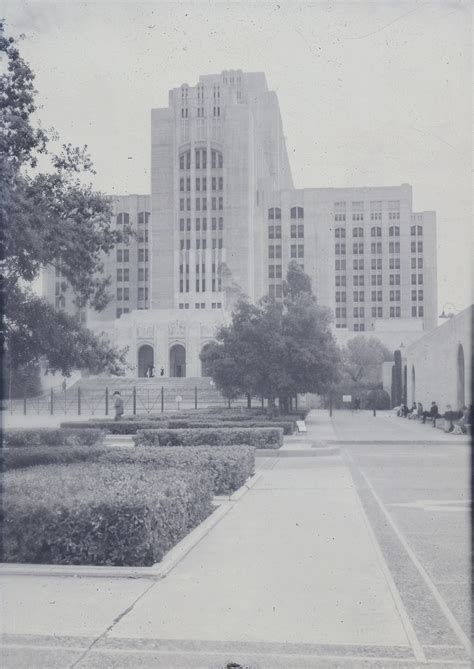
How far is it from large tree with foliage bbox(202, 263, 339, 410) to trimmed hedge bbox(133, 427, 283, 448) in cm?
1205

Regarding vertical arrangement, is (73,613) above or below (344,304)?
below

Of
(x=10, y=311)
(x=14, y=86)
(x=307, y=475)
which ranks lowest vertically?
(x=307, y=475)

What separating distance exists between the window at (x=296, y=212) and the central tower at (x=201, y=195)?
1019 cm

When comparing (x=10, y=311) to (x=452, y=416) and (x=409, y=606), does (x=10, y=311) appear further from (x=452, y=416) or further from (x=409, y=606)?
(x=452, y=416)

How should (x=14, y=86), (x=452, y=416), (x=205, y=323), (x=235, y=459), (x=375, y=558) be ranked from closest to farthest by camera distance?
1. (x=375, y=558)
2. (x=235, y=459)
3. (x=14, y=86)
4. (x=452, y=416)
5. (x=205, y=323)

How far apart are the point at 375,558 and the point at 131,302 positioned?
112 meters

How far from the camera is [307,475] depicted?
16.0 metres

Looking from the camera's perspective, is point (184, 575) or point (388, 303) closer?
point (184, 575)

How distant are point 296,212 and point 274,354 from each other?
87.9 metres

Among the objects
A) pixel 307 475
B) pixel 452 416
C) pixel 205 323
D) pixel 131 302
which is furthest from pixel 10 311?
pixel 131 302

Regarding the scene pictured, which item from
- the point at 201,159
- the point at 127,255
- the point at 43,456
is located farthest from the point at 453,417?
the point at 127,255

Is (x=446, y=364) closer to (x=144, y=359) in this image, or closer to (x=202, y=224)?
(x=144, y=359)

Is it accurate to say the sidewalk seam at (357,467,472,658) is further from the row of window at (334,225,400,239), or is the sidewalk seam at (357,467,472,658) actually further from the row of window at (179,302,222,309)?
the row of window at (334,225,400,239)

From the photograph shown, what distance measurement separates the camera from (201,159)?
4277 inches
